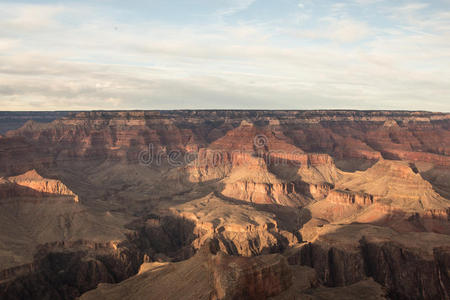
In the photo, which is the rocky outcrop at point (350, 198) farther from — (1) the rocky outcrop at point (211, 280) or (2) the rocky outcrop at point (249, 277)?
(2) the rocky outcrop at point (249, 277)

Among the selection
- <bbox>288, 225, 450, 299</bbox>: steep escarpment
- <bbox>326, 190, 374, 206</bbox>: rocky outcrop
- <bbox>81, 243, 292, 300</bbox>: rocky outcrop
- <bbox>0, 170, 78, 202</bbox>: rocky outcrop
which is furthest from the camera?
<bbox>326, 190, 374, 206</bbox>: rocky outcrop

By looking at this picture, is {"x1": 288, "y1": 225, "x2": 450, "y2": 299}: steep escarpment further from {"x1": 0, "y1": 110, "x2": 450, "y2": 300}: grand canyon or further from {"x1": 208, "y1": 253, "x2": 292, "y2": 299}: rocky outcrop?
{"x1": 208, "y1": 253, "x2": 292, "y2": 299}: rocky outcrop

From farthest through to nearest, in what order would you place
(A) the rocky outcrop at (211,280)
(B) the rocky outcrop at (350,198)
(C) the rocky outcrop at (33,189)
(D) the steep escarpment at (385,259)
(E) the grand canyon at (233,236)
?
1. (B) the rocky outcrop at (350,198)
2. (C) the rocky outcrop at (33,189)
3. (D) the steep escarpment at (385,259)
4. (E) the grand canyon at (233,236)
5. (A) the rocky outcrop at (211,280)

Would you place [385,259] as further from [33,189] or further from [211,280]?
[33,189]

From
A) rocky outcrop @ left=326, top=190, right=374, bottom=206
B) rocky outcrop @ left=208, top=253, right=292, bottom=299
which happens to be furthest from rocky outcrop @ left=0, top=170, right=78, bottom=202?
rocky outcrop @ left=326, top=190, right=374, bottom=206

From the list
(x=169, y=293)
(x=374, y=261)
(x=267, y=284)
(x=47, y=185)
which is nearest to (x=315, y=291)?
(x=267, y=284)

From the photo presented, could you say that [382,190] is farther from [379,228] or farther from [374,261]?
[374,261]

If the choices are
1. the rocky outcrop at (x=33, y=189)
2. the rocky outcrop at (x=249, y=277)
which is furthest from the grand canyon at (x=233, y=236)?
the rocky outcrop at (x=33, y=189)

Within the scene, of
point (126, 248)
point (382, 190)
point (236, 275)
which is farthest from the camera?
point (382, 190)

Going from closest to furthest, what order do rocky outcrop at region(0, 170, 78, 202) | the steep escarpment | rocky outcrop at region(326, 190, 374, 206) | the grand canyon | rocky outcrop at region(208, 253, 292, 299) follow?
rocky outcrop at region(208, 253, 292, 299) → the grand canyon → the steep escarpment → rocky outcrop at region(0, 170, 78, 202) → rocky outcrop at region(326, 190, 374, 206)

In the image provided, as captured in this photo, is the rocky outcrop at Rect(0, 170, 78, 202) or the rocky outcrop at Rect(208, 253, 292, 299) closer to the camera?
the rocky outcrop at Rect(208, 253, 292, 299)

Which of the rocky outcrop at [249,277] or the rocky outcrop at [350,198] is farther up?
the rocky outcrop at [249,277]
